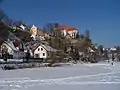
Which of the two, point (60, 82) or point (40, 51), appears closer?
point (60, 82)

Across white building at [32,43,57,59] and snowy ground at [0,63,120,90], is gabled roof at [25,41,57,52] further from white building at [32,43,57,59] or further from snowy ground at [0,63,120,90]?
snowy ground at [0,63,120,90]

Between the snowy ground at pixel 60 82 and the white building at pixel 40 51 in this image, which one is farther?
the white building at pixel 40 51

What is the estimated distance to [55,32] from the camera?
115m

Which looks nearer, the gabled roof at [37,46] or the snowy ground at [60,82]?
the snowy ground at [60,82]

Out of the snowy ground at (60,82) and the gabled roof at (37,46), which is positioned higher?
the gabled roof at (37,46)

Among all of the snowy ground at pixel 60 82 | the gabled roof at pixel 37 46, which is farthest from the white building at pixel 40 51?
the snowy ground at pixel 60 82

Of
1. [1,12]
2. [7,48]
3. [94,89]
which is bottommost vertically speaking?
[94,89]

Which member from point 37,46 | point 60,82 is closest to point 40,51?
point 37,46

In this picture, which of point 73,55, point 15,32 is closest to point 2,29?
point 73,55

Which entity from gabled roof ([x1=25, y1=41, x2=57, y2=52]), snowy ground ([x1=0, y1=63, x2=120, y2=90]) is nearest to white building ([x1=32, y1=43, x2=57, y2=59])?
gabled roof ([x1=25, y1=41, x2=57, y2=52])

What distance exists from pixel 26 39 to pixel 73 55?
22357 mm

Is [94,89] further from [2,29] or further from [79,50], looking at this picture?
[79,50]

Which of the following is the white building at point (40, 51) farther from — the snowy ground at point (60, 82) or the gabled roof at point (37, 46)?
the snowy ground at point (60, 82)

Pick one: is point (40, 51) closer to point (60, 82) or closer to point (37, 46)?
point (37, 46)
